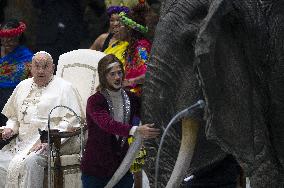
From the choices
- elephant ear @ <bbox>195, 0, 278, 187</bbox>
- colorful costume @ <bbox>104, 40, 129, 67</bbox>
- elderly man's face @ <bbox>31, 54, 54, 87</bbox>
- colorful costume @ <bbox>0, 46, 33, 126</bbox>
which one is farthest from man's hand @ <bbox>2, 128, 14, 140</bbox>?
elephant ear @ <bbox>195, 0, 278, 187</bbox>

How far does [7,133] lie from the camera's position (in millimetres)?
10773

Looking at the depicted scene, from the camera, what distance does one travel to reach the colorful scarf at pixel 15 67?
11.6 metres

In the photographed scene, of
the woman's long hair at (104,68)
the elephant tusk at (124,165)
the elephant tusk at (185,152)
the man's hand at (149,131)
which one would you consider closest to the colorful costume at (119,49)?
the woman's long hair at (104,68)

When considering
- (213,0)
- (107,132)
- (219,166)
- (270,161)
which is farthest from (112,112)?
(213,0)

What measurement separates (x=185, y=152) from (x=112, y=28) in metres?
4.06

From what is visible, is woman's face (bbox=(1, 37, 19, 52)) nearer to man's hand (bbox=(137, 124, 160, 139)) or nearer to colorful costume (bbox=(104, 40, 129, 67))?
colorful costume (bbox=(104, 40, 129, 67))

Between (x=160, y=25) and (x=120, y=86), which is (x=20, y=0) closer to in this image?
(x=120, y=86)

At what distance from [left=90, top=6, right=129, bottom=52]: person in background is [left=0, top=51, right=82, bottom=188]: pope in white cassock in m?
0.63

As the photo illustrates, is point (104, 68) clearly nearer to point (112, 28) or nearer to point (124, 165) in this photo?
→ point (124, 165)

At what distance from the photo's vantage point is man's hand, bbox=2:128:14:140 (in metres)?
10.8

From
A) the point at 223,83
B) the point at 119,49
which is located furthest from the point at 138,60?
the point at 223,83

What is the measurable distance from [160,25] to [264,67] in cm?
61

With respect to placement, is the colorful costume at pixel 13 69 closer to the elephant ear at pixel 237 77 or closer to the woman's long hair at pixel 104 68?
the woman's long hair at pixel 104 68

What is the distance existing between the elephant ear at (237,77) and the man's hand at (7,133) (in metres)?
3.66
